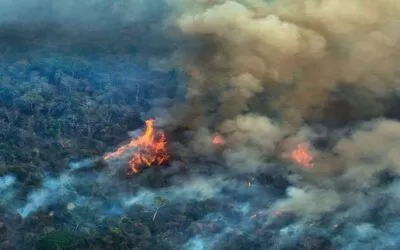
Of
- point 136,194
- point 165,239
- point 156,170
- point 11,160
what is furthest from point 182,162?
→ point 11,160

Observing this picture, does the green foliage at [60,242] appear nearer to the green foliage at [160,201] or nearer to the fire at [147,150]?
the green foliage at [160,201]

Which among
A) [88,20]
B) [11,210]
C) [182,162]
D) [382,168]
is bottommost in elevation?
[11,210]

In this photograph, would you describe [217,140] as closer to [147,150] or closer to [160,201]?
[147,150]

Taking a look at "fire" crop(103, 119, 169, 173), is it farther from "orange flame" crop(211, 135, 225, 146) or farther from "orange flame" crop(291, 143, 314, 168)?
"orange flame" crop(291, 143, 314, 168)

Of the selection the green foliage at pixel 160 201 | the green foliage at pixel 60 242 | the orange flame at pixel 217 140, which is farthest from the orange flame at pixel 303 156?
the green foliage at pixel 60 242

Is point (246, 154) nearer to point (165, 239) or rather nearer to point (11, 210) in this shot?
point (165, 239)

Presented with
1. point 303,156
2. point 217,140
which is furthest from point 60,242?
point 303,156

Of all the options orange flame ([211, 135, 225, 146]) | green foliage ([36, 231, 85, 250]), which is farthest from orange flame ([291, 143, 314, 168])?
green foliage ([36, 231, 85, 250])
